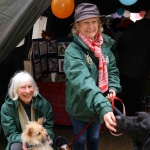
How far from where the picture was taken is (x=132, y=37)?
300 centimetres

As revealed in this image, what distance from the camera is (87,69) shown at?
5.33 ft

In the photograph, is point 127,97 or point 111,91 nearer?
point 111,91

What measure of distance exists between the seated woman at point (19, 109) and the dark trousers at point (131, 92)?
4.86 ft

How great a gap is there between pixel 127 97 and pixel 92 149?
4.52 feet

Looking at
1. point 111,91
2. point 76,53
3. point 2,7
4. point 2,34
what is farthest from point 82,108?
point 2,7

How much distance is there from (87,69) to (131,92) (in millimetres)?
1937

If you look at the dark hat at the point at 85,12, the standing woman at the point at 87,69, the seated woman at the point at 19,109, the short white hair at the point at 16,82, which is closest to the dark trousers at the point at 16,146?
the seated woman at the point at 19,109

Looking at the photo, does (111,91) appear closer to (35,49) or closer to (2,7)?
(2,7)

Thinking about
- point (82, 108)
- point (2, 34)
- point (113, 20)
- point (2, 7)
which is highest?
point (113, 20)

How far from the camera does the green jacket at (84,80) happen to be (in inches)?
53.5

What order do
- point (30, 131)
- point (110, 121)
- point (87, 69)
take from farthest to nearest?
point (30, 131) → point (87, 69) → point (110, 121)

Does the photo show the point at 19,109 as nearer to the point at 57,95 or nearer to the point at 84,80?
the point at 84,80

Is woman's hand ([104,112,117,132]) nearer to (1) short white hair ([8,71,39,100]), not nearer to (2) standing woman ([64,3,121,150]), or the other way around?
(2) standing woman ([64,3,121,150])

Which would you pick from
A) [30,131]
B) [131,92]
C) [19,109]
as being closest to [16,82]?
[19,109]
